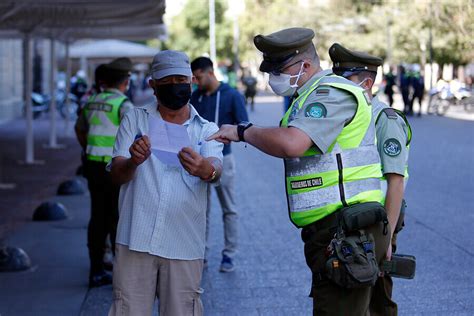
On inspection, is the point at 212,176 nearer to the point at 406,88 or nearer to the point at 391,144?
the point at 391,144

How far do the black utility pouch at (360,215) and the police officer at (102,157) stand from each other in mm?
3644

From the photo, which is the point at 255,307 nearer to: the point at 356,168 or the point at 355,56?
the point at 355,56

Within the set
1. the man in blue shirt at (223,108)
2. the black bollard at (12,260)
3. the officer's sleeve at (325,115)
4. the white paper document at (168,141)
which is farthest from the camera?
the black bollard at (12,260)

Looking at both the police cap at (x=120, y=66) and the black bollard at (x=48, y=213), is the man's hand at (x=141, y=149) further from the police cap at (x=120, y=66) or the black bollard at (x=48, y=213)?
the black bollard at (x=48, y=213)

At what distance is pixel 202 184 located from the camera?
4.44 metres

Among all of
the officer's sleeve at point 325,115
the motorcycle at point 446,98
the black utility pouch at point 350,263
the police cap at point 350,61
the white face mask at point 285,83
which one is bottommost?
the motorcycle at point 446,98

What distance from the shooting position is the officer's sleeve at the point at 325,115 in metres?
3.80

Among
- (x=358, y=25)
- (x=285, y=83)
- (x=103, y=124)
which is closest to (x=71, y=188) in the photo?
(x=103, y=124)

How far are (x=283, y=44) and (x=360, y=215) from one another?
2.74 feet

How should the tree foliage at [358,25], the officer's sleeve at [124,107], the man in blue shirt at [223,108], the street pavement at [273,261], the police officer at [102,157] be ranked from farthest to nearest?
the tree foliage at [358,25] < the man in blue shirt at [223,108] < the officer's sleeve at [124,107] < the police officer at [102,157] < the street pavement at [273,261]

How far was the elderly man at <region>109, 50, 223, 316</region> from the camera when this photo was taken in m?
4.36

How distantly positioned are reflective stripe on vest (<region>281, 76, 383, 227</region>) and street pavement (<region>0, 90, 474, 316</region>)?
292cm

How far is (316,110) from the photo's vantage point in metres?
3.84

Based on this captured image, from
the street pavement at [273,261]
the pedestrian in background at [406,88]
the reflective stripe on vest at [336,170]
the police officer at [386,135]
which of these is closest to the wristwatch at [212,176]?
the reflective stripe on vest at [336,170]
